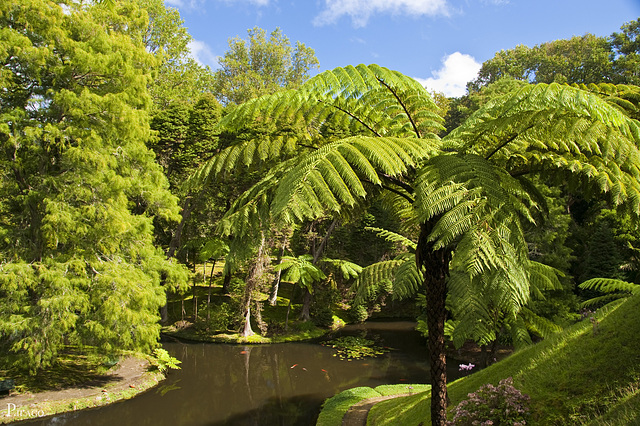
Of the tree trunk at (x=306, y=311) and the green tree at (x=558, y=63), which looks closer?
the tree trunk at (x=306, y=311)

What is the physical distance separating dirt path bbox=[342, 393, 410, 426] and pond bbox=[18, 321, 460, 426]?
1.68 m

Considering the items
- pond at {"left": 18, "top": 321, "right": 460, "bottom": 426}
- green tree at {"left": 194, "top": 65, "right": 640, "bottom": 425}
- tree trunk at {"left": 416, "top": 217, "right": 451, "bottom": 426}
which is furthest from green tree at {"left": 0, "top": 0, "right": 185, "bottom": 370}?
tree trunk at {"left": 416, "top": 217, "right": 451, "bottom": 426}

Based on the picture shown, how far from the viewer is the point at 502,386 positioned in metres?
4.69

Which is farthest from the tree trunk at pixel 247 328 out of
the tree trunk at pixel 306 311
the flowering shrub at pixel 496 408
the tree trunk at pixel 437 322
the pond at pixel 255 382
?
the tree trunk at pixel 437 322

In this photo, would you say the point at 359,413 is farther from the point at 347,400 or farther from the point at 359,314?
the point at 359,314

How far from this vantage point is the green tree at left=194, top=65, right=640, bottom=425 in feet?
9.26

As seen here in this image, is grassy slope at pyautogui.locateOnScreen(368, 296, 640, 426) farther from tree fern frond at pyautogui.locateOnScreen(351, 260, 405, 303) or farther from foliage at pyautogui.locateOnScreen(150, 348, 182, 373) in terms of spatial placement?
foliage at pyautogui.locateOnScreen(150, 348, 182, 373)

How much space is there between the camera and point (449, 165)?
3533 millimetres

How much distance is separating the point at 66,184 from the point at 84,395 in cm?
556

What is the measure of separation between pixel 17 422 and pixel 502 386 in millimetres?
10160

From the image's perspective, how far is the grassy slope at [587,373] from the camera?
3603 millimetres

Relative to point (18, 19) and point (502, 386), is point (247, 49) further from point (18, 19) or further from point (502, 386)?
point (502, 386)

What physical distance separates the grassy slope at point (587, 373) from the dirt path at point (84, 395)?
28.7 ft

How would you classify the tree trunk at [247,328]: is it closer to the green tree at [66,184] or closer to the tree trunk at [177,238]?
the tree trunk at [177,238]
